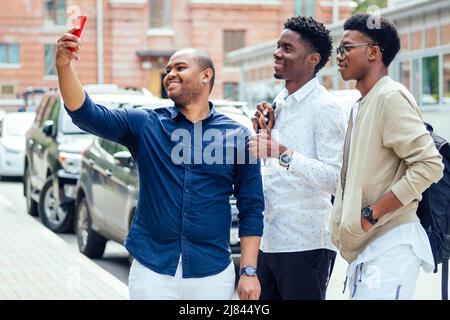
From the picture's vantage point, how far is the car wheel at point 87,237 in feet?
36.6

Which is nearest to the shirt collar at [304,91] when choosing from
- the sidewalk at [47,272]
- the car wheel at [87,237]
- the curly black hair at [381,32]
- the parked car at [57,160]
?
the curly black hair at [381,32]

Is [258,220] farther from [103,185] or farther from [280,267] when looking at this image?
[103,185]

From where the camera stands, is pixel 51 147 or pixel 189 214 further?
pixel 51 147

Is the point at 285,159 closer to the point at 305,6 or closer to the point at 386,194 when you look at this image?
the point at 386,194

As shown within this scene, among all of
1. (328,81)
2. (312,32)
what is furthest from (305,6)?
(312,32)

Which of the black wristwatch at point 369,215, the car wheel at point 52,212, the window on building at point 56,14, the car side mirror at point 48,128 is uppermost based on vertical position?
the window on building at point 56,14

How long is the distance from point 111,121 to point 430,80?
19871mm

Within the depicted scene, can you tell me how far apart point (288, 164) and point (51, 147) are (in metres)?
9.58

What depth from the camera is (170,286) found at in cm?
408

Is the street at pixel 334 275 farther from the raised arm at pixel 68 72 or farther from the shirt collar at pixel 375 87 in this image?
the raised arm at pixel 68 72

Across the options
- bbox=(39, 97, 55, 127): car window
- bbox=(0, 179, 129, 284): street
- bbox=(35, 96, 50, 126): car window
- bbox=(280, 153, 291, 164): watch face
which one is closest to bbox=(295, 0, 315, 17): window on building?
bbox=(0, 179, 129, 284): street

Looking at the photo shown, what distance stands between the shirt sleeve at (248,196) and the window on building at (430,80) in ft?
63.0
